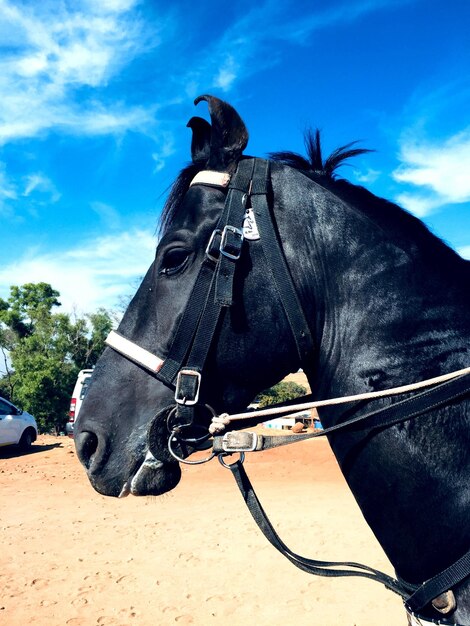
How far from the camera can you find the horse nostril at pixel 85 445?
1698 millimetres

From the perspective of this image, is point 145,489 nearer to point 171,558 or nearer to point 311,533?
point 171,558

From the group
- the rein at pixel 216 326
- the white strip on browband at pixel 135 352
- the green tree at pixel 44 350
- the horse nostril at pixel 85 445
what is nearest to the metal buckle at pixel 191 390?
the rein at pixel 216 326

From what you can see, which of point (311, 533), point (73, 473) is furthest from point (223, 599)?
point (73, 473)

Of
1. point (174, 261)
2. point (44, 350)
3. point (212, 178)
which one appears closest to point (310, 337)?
point (174, 261)

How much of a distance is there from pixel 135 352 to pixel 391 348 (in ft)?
2.90

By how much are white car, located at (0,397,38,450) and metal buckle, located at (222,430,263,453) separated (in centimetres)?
1341

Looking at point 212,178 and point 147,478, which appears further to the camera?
point 212,178

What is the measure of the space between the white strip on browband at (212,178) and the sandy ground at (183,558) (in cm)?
153

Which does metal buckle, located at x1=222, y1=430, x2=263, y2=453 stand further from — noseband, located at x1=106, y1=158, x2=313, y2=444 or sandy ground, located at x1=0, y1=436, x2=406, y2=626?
sandy ground, located at x1=0, y1=436, x2=406, y2=626

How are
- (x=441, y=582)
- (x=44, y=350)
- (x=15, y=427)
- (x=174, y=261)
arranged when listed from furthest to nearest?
1. (x=44, y=350)
2. (x=15, y=427)
3. (x=174, y=261)
4. (x=441, y=582)

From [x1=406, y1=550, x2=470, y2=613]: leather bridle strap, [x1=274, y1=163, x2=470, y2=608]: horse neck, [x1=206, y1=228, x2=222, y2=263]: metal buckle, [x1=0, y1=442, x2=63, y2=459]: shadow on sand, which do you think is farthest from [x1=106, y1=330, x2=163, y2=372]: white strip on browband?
[x1=0, y1=442, x2=63, y2=459]: shadow on sand

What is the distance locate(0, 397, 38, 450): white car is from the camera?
13305 millimetres

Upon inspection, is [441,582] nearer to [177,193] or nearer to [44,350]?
[177,193]

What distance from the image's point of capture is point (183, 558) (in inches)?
230
